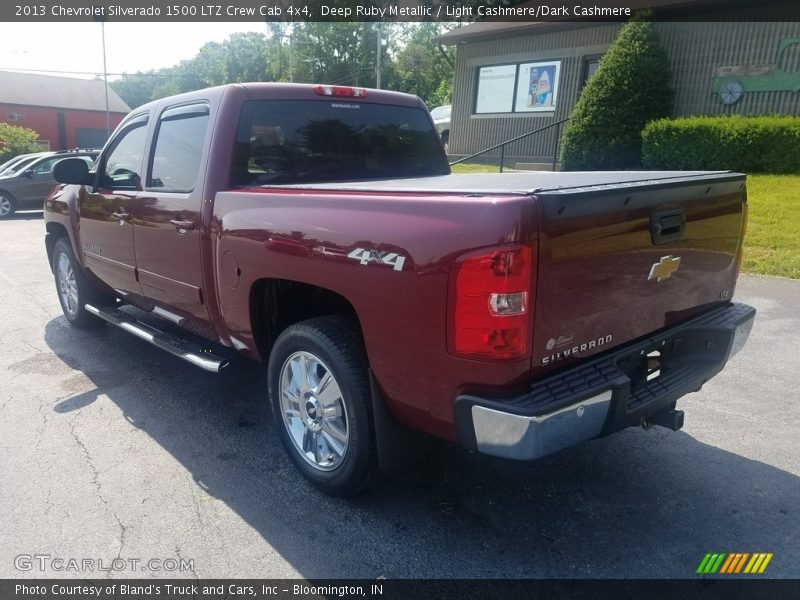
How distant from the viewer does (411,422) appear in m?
2.72

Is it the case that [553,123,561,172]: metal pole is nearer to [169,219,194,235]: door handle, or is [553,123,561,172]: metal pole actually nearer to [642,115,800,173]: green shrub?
[642,115,800,173]: green shrub

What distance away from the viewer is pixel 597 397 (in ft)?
8.09

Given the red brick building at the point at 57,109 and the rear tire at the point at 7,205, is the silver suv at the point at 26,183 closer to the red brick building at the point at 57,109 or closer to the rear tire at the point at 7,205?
the rear tire at the point at 7,205

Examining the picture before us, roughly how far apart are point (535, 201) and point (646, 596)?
1670 millimetres

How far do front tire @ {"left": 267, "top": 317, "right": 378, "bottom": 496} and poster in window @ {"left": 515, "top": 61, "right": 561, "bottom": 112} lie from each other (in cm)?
1684

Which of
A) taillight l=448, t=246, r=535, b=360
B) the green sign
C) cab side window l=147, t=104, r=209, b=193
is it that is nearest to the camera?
taillight l=448, t=246, r=535, b=360

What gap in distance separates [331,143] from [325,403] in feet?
6.32

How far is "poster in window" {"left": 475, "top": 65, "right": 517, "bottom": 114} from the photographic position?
63.4 ft

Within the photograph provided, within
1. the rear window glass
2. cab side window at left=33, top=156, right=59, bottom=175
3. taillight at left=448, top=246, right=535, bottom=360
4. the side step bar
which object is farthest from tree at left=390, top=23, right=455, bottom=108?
taillight at left=448, top=246, right=535, bottom=360

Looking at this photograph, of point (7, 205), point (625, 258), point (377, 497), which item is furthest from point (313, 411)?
point (7, 205)

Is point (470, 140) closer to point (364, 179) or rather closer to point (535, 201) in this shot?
point (364, 179)

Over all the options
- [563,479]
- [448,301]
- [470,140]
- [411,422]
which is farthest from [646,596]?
[470,140]

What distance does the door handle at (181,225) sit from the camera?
Result: 3.81 meters

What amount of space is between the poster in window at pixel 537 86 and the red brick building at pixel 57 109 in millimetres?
37576
